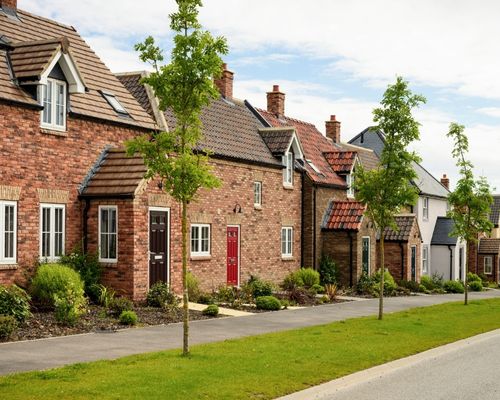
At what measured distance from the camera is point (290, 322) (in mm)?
20406

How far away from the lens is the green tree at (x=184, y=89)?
13.3 m

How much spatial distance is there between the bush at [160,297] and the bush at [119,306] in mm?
1366

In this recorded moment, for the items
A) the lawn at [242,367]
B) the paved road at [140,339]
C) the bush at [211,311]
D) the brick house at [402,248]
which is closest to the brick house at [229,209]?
the bush at [211,311]

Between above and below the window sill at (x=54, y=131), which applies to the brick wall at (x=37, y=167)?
below

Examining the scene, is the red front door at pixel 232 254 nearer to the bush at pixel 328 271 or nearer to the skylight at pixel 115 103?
the bush at pixel 328 271

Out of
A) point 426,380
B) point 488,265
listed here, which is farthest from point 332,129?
point 426,380

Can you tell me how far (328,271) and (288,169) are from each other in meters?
5.31

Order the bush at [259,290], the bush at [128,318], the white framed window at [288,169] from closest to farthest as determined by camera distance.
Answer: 1. the bush at [128,318]
2. the bush at [259,290]
3. the white framed window at [288,169]

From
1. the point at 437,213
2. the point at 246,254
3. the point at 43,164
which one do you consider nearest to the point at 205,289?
the point at 246,254

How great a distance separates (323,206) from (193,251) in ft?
35.1

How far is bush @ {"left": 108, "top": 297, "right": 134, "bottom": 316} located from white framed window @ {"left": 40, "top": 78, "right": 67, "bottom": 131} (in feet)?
17.3

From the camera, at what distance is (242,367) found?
12430 millimetres

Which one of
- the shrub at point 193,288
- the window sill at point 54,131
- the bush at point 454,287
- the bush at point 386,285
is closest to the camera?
A: the window sill at point 54,131

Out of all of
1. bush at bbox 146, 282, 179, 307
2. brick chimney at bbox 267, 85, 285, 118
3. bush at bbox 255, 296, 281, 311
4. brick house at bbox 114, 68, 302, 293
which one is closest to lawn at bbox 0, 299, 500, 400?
bush at bbox 255, 296, 281, 311
